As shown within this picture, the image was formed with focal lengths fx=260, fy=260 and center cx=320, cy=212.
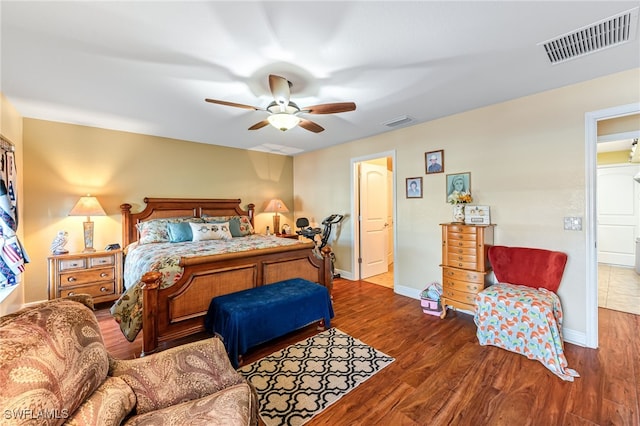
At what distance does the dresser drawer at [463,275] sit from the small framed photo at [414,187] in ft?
3.85

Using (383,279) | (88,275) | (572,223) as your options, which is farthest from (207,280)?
(572,223)

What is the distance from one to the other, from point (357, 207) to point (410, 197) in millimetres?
1068

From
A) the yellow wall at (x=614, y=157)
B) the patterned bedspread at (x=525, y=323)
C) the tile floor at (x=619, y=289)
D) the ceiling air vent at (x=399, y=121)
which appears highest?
the ceiling air vent at (x=399, y=121)

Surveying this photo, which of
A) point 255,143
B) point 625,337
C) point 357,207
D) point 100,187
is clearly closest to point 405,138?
point 357,207

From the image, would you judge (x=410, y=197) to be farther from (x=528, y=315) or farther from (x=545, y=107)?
(x=528, y=315)

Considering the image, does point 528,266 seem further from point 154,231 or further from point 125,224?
point 125,224

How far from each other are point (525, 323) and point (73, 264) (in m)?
5.07

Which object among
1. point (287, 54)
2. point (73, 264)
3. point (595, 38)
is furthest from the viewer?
point (73, 264)

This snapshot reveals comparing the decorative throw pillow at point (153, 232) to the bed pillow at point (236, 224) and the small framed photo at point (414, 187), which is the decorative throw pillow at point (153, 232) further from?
the small framed photo at point (414, 187)

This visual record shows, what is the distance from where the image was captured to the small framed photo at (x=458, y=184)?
3.27 metres

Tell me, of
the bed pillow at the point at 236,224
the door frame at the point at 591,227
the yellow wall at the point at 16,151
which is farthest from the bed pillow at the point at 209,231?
the door frame at the point at 591,227

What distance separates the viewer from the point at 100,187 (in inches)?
150

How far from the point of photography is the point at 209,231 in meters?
3.94

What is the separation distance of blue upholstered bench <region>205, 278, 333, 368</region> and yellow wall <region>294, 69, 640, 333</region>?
181 cm
